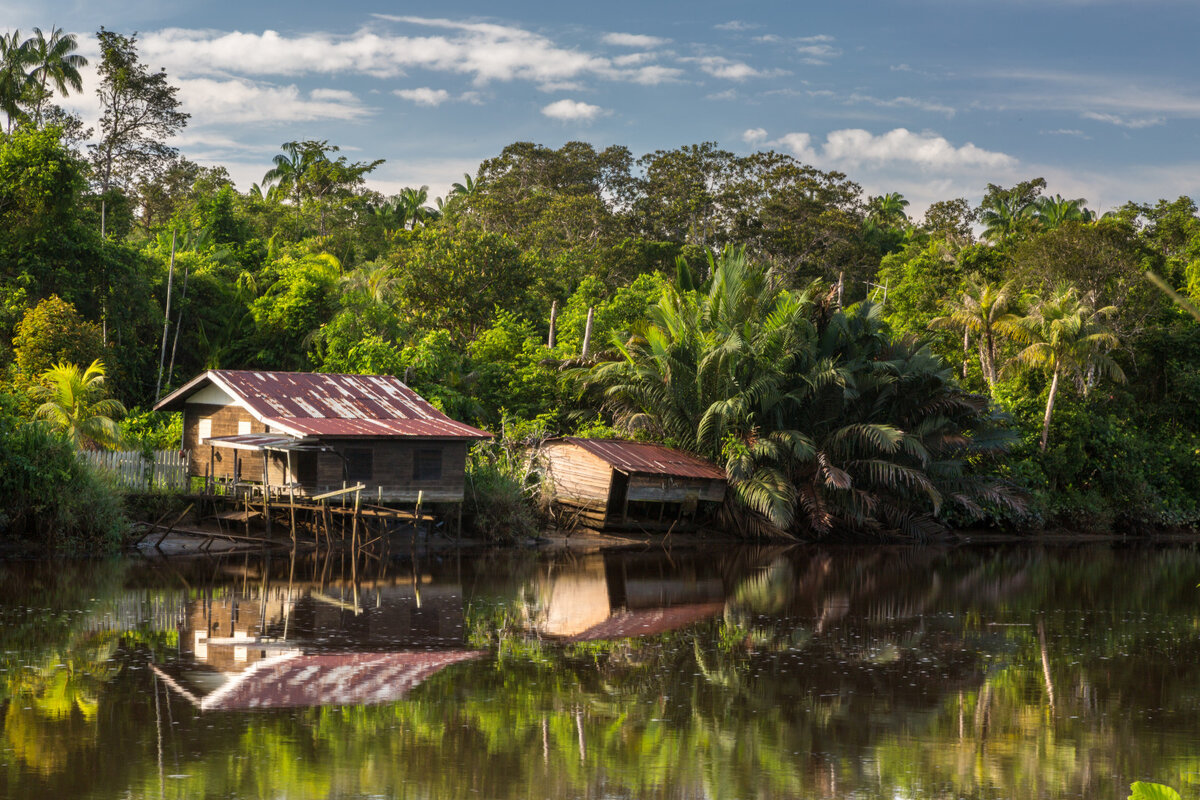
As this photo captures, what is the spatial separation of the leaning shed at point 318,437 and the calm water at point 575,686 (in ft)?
12.3

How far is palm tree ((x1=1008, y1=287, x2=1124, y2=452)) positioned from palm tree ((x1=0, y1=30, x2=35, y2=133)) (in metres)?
37.3

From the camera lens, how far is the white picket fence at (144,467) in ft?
94.8

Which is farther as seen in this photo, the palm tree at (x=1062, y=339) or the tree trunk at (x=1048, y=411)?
the tree trunk at (x=1048, y=411)

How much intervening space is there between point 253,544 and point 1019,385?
1085 inches

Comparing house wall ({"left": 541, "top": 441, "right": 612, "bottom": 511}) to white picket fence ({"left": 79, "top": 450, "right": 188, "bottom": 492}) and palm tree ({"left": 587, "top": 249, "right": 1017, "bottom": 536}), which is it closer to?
palm tree ({"left": 587, "top": 249, "right": 1017, "bottom": 536})

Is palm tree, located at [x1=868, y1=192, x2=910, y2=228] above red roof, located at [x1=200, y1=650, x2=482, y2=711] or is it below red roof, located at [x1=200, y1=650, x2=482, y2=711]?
above

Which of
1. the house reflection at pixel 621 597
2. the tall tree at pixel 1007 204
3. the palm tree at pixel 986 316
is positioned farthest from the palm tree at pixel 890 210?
the house reflection at pixel 621 597

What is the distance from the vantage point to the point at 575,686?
15078 millimetres

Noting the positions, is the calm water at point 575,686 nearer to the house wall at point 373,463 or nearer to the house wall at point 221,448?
the house wall at point 373,463

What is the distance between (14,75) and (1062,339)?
39481 mm

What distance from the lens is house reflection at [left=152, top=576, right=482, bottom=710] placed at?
555 inches

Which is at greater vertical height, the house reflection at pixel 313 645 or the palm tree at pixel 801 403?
the palm tree at pixel 801 403

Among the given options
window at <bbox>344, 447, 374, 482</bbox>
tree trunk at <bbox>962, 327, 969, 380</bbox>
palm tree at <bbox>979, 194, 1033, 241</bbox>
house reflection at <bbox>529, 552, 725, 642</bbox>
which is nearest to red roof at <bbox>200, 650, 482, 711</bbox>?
house reflection at <bbox>529, 552, 725, 642</bbox>

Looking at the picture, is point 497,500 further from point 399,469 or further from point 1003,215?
point 1003,215
